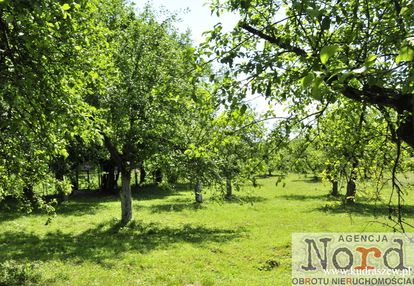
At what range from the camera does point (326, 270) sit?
43.3 feet

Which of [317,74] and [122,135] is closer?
[317,74]

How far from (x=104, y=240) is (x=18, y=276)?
7.12m

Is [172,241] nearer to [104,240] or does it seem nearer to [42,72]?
[104,240]

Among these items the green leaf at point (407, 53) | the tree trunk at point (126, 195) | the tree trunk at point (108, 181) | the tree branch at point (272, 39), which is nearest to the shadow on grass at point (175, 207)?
the tree trunk at point (126, 195)

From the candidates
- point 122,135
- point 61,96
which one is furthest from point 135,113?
point 61,96

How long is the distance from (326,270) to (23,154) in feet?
35.6

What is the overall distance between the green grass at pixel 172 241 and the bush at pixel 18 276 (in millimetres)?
378

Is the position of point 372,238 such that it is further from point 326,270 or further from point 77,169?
point 77,169

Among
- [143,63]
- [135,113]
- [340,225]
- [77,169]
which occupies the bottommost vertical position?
[340,225]

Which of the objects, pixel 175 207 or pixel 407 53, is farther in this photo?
pixel 175 207

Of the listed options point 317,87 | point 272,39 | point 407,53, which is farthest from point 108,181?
point 407,53

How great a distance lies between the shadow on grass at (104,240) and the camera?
16.5 meters

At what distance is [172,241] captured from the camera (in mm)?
19406

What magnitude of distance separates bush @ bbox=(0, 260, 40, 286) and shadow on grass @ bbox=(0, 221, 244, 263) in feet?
8.30
